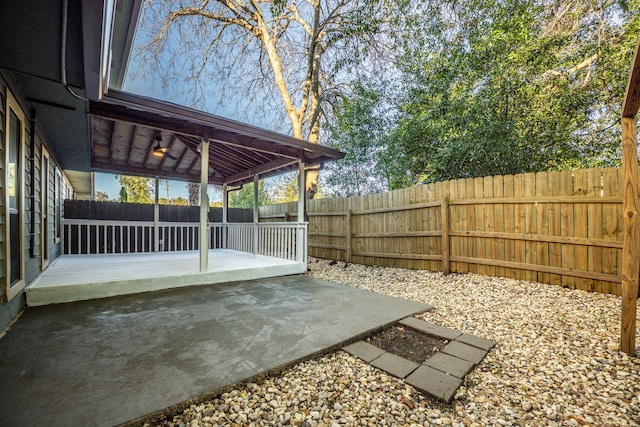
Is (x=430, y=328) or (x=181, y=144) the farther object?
(x=181, y=144)

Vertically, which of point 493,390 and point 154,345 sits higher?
point 154,345

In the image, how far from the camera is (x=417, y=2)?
22.0 ft

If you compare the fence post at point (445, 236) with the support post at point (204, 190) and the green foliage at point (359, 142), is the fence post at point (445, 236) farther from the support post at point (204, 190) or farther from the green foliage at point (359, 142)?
the support post at point (204, 190)

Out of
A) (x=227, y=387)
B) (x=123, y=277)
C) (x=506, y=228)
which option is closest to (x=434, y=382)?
(x=227, y=387)

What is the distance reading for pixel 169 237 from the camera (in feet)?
24.1

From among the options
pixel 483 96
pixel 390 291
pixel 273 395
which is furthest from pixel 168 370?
pixel 483 96

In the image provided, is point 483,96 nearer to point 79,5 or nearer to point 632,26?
point 632,26

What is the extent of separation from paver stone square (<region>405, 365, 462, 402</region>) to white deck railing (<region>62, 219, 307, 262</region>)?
3.48 m

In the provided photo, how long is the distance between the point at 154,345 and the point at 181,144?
173 inches

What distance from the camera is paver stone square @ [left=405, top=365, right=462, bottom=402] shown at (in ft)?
5.23

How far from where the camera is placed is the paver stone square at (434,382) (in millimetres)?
1595

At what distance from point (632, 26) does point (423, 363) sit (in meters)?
6.57

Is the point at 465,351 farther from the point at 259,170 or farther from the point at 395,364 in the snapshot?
the point at 259,170

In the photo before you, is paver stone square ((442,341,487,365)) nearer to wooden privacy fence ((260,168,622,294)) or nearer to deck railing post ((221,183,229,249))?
wooden privacy fence ((260,168,622,294))
